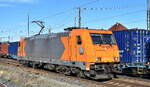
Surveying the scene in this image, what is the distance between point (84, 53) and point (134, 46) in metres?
3.86

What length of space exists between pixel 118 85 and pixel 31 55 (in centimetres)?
1132

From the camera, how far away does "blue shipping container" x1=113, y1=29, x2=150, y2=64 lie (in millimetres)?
18234

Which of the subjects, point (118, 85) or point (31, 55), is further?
point (31, 55)

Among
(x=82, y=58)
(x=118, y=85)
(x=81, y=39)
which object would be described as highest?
(x=81, y=39)

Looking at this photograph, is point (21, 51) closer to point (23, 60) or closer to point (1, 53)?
point (23, 60)

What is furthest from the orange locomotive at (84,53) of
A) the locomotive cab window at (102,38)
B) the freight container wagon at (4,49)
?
the freight container wagon at (4,49)

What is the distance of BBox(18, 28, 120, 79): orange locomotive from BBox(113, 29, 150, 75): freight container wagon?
51.2 inches

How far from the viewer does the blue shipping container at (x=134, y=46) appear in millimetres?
18234

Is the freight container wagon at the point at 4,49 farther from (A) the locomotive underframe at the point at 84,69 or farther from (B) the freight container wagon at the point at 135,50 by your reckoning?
(B) the freight container wagon at the point at 135,50

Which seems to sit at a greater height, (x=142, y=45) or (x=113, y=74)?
(x=142, y=45)

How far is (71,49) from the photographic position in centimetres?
1788

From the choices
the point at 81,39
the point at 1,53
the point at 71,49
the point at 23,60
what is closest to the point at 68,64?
the point at 71,49

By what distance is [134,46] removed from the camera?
18266mm

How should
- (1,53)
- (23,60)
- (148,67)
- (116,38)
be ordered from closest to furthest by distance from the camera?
(148,67) < (116,38) < (23,60) < (1,53)
